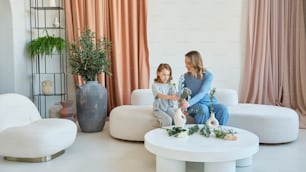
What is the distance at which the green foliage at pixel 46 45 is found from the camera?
5047 mm

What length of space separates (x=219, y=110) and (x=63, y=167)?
67.6 inches

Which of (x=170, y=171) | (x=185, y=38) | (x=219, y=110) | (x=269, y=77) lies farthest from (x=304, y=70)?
(x=170, y=171)

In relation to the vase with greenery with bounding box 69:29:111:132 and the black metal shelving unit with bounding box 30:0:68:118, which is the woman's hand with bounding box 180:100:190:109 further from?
the black metal shelving unit with bounding box 30:0:68:118

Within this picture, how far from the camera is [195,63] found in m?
3.92

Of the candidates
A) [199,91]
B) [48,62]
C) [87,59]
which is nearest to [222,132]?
[199,91]

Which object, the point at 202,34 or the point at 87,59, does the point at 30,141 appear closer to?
the point at 87,59

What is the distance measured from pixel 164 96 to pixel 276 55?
245 cm

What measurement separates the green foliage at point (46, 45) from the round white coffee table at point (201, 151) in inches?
98.4

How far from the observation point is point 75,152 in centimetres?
383

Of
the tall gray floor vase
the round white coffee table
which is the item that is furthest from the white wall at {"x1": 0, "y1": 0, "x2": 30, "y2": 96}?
the round white coffee table

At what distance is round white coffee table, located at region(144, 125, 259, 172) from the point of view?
2.83m

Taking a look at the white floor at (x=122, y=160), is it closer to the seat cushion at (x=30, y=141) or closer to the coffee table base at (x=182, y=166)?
the seat cushion at (x=30, y=141)

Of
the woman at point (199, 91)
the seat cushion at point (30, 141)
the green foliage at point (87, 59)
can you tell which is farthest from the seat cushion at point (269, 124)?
the seat cushion at point (30, 141)

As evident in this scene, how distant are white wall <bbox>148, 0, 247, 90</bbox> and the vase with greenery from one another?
119 cm
